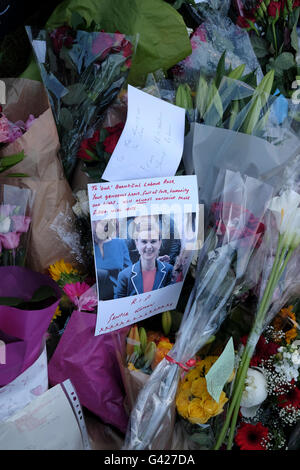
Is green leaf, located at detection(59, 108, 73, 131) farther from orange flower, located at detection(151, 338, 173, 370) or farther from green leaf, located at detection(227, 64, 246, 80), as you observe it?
orange flower, located at detection(151, 338, 173, 370)

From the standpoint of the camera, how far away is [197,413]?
961 millimetres

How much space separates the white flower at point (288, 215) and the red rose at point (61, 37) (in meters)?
0.65

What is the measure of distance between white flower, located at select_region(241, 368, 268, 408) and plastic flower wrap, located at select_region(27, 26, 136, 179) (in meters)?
0.74

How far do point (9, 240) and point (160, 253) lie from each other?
339 mm

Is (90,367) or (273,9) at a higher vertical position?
(273,9)

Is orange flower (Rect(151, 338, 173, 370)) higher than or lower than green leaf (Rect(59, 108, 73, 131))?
lower

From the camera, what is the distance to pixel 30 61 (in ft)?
4.48

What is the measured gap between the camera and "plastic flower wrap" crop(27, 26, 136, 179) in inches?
45.8

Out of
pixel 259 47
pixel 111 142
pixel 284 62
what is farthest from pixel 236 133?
pixel 259 47

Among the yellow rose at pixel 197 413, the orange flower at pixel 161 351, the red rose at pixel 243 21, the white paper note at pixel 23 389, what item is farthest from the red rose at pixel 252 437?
the red rose at pixel 243 21

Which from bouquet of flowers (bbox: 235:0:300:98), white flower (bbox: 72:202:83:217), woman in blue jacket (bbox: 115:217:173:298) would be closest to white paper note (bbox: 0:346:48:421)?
woman in blue jacket (bbox: 115:217:173:298)

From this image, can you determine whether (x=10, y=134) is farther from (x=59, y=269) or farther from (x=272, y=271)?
(x=272, y=271)

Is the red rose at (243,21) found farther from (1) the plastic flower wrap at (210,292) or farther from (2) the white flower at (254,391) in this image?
(2) the white flower at (254,391)

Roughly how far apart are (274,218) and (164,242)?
9.9 inches
